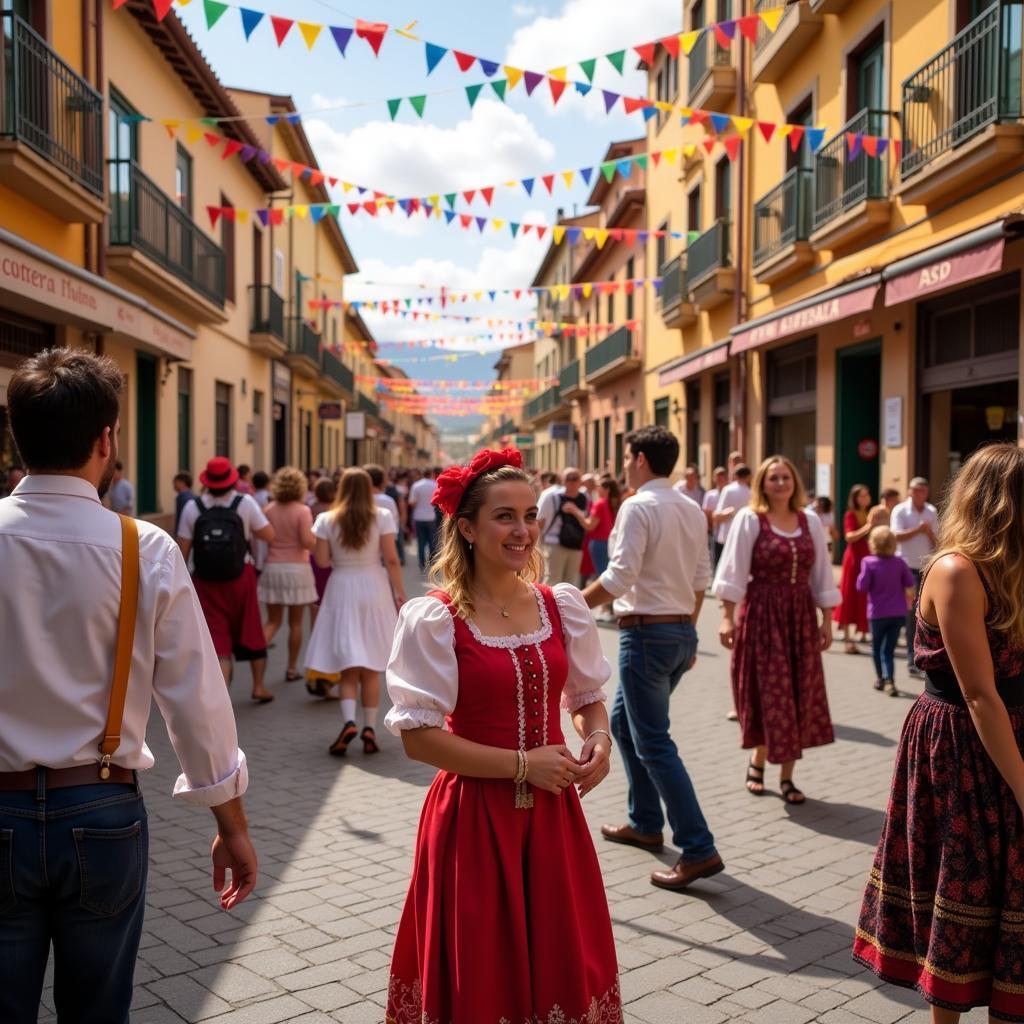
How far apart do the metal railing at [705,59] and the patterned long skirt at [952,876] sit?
16648 millimetres

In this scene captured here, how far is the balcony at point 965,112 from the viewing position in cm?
948

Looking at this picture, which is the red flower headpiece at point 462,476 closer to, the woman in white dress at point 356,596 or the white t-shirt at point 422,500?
the woman in white dress at point 356,596

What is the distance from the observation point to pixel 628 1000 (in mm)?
3443

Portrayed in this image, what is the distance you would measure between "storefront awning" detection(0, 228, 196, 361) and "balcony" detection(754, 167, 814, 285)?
28.8ft

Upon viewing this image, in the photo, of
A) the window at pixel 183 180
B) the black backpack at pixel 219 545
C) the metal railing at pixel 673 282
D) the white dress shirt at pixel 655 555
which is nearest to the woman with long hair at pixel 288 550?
the black backpack at pixel 219 545

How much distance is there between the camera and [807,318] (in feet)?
44.3

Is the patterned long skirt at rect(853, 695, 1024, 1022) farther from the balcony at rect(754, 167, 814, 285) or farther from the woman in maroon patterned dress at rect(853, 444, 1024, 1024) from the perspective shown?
the balcony at rect(754, 167, 814, 285)

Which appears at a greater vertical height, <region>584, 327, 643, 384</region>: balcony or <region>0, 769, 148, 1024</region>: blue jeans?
<region>584, 327, 643, 384</region>: balcony

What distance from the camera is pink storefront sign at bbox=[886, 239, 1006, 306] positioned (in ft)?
30.0

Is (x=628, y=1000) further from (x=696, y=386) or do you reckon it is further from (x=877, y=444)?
(x=696, y=386)

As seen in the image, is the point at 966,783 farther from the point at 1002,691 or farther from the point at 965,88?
the point at 965,88

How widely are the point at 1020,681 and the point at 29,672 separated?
2.62 m

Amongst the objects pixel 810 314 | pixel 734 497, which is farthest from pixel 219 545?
pixel 810 314

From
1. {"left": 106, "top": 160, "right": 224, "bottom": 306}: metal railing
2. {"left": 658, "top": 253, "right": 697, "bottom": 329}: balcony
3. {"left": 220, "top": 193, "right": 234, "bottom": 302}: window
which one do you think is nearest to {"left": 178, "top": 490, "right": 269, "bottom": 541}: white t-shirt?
{"left": 106, "top": 160, "right": 224, "bottom": 306}: metal railing
